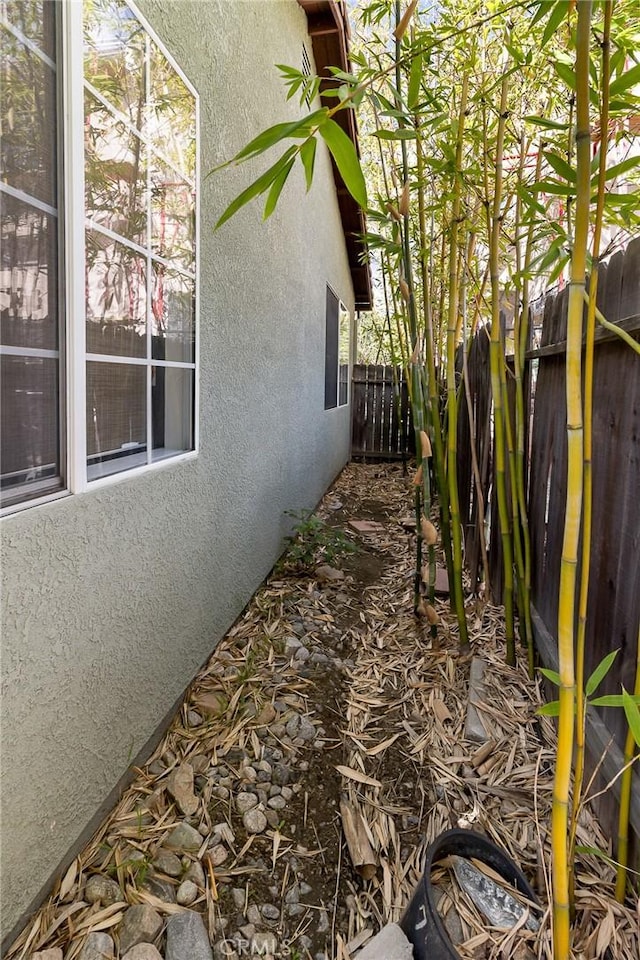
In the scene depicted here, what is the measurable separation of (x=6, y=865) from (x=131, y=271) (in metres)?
1.39

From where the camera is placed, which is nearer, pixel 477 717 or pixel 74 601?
pixel 74 601

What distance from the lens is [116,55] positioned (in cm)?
137

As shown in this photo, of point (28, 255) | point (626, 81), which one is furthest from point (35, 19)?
point (626, 81)

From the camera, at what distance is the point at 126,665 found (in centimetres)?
150

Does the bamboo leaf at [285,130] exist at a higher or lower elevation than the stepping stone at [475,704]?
higher

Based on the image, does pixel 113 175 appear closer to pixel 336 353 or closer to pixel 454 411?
pixel 454 411

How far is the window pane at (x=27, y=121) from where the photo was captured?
102 cm

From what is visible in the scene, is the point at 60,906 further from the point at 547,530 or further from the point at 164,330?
the point at 547,530

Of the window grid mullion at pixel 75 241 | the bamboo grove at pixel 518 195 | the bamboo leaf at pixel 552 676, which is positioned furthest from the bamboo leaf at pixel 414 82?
the bamboo leaf at pixel 552 676

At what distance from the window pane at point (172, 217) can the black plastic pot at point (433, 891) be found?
1.73m

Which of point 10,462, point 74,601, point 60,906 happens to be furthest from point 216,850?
point 10,462

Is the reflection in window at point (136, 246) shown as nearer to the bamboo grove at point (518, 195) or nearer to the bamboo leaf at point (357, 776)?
the bamboo grove at point (518, 195)

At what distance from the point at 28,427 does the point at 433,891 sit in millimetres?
1292

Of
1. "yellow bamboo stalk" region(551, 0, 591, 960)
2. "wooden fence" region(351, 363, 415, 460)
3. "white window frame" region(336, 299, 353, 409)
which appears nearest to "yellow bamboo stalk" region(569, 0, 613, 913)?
"yellow bamboo stalk" region(551, 0, 591, 960)
